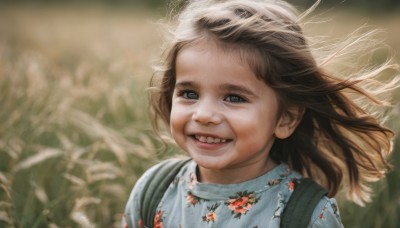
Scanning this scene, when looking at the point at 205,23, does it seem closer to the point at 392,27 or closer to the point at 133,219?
the point at 133,219

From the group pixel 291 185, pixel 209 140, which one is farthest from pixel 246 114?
pixel 291 185

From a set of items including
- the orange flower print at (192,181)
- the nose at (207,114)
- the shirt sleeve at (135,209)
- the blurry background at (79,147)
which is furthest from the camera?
the blurry background at (79,147)

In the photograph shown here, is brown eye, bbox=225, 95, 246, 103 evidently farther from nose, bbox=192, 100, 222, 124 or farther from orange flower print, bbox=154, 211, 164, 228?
orange flower print, bbox=154, 211, 164, 228

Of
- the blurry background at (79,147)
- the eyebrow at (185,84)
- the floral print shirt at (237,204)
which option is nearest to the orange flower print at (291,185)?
the floral print shirt at (237,204)

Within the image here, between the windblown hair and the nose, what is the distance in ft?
0.75

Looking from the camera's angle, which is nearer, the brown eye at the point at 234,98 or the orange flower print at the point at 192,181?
the brown eye at the point at 234,98

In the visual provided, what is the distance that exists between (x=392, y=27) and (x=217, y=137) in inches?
244

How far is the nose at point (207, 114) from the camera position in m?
2.00

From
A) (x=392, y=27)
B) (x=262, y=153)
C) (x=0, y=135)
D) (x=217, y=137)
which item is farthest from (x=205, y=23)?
(x=392, y=27)

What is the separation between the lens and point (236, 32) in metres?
2.04

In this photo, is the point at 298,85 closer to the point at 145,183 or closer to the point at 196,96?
the point at 196,96

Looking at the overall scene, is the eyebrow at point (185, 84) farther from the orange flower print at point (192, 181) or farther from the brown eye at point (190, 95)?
the orange flower print at point (192, 181)

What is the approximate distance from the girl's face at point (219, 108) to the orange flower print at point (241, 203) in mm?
142

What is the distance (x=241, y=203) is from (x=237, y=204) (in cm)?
2
